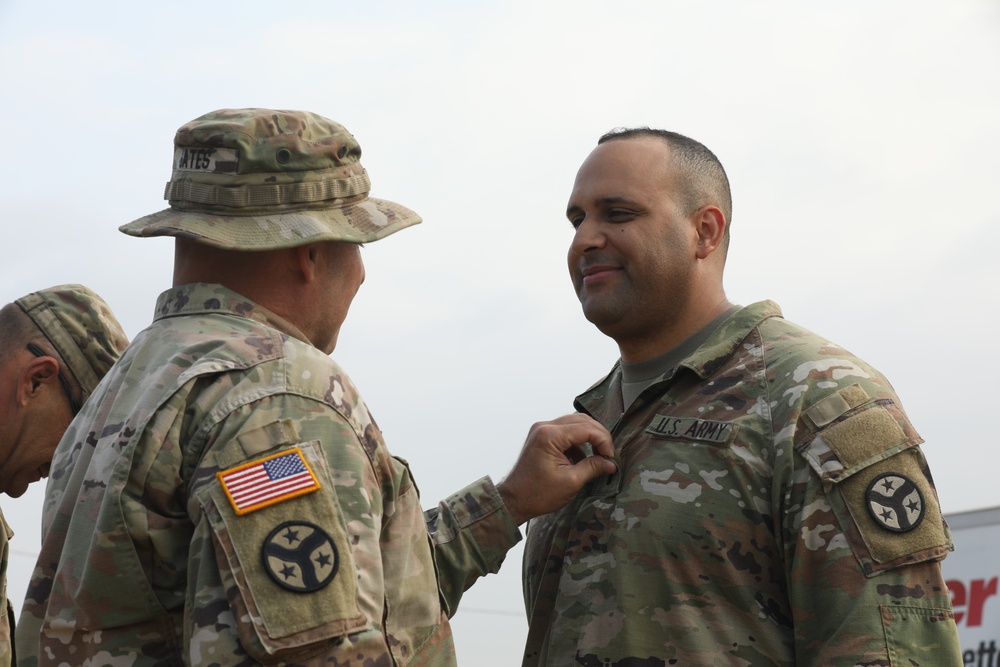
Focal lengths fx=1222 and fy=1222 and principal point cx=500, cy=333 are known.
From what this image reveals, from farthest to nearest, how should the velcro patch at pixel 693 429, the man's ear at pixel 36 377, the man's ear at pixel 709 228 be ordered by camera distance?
the man's ear at pixel 36 377, the man's ear at pixel 709 228, the velcro patch at pixel 693 429

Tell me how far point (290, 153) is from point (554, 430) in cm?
129

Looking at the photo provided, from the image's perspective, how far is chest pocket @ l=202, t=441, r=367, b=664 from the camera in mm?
2596

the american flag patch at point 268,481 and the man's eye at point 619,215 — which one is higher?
the man's eye at point 619,215

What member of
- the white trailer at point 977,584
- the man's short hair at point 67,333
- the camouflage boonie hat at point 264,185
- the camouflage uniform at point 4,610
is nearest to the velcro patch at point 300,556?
the camouflage boonie hat at point 264,185

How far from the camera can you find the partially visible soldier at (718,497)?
347 cm

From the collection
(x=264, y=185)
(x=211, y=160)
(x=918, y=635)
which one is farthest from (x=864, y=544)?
(x=211, y=160)

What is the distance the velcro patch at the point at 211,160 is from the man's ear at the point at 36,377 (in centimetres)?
173

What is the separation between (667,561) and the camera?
12.2 ft

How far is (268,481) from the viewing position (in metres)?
2.70

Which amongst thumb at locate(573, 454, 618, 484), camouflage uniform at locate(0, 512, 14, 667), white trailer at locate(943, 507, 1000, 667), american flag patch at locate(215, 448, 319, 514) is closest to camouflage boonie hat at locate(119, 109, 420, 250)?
american flag patch at locate(215, 448, 319, 514)

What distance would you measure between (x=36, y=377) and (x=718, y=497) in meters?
2.71

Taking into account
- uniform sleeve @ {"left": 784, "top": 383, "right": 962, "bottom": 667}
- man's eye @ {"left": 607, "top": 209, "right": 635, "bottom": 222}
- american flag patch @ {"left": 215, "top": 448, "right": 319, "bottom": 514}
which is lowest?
uniform sleeve @ {"left": 784, "top": 383, "right": 962, "bottom": 667}

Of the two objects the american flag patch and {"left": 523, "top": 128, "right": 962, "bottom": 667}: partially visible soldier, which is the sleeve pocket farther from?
the american flag patch

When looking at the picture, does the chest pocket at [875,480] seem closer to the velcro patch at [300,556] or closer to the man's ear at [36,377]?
the velcro patch at [300,556]
